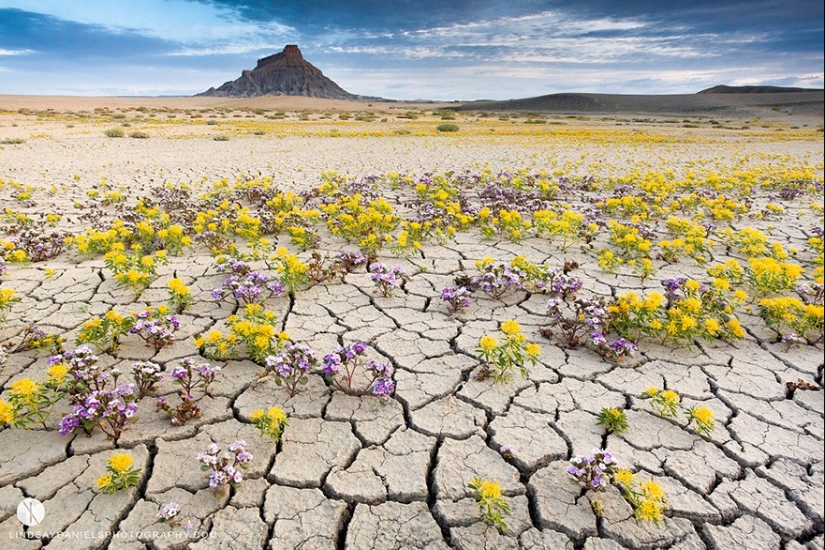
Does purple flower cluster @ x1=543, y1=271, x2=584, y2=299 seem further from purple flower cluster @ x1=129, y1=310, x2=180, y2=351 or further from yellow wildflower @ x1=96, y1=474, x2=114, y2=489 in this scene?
yellow wildflower @ x1=96, y1=474, x2=114, y2=489

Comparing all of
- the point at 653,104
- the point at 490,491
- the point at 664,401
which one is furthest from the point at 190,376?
the point at 653,104

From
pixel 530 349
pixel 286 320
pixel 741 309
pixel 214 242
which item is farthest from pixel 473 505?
pixel 214 242

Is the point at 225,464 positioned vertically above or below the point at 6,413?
below

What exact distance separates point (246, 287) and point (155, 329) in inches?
43.6

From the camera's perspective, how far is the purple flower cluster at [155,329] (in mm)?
4168

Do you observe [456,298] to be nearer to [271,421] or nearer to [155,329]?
[271,421]

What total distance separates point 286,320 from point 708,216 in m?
8.11

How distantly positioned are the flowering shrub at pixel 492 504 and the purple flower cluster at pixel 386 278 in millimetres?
2845

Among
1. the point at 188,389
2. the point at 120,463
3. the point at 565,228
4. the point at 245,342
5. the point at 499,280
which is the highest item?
the point at 565,228

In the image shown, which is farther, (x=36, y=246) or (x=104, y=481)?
(x=36, y=246)

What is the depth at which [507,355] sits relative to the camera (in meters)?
3.94

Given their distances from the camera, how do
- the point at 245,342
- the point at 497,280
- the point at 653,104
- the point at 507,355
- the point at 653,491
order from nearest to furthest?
1. the point at 653,491
2. the point at 507,355
3. the point at 245,342
4. the point at 497,280
5. the point at 653,104

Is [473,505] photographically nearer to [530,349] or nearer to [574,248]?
[530,349]

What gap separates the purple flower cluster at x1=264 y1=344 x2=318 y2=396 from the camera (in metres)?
3.67
